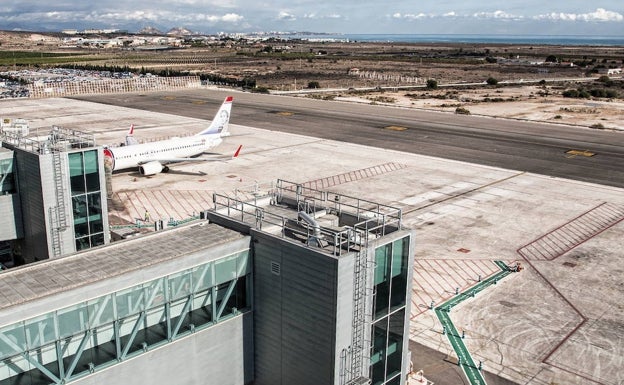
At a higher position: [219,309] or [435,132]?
[219,309]

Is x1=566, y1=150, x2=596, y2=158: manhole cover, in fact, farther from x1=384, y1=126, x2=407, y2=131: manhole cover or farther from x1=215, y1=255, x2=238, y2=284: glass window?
x1=215, y1=255, x2=238, y2=284: glass window

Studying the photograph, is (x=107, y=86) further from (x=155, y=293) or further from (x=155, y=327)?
(x=155, y=293)

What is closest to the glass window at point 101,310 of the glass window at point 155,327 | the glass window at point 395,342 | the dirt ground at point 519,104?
the glass window at point 155,327

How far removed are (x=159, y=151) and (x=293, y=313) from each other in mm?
50615

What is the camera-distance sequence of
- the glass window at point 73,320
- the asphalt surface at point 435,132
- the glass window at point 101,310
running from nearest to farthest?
the glass window at point 73,320
the glass window at point 101,310
the asphalt surface at point 435,132

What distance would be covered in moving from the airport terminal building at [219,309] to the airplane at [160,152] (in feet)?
146

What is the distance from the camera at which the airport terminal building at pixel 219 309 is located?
696 inches

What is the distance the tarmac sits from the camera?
30891 millimetres

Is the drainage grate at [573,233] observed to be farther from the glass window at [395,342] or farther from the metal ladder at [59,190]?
the metal ladder at [59,190]

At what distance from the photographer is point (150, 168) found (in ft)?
215

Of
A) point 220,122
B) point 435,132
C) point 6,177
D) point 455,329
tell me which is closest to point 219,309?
point 455,329

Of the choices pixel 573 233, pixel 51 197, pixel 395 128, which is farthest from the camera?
pixel 395 128

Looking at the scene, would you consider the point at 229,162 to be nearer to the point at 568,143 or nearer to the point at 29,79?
the point at 568,143

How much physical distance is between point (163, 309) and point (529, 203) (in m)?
47.0
